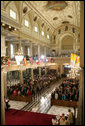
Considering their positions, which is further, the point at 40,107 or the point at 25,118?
the point at 40,107

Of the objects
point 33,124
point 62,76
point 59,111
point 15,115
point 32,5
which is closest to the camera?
point 33,124

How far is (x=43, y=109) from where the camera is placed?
9.59m

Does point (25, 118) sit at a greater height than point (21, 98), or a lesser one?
greater

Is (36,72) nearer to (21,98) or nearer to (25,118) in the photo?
(21,98)

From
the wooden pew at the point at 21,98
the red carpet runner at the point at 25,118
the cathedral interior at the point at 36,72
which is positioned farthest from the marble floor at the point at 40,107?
the red carpet runner at the point at 25,118

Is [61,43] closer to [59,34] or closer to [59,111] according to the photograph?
[59,34]

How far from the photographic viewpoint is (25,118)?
7090 mm

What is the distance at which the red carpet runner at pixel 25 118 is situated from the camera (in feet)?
21.2

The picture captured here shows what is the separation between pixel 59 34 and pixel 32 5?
48.3ft

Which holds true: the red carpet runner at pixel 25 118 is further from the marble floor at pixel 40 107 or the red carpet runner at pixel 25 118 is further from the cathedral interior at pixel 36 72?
the marble floor at pixel 40 107

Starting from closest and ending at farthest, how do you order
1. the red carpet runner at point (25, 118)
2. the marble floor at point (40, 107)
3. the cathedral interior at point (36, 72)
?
the cathedral interior at point (36, 72) < the red carpet runner at point (25, 118) < the marble floor at point (40, 107)

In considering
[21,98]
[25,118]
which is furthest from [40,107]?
[25,118]

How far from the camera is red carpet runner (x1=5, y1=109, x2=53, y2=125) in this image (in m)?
6.47

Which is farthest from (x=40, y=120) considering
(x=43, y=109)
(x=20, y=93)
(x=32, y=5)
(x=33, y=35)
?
(x=33, y=35)
